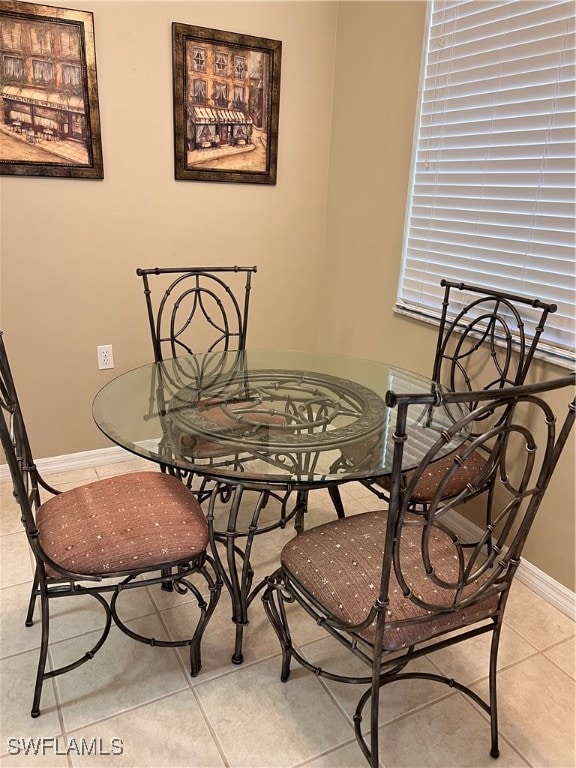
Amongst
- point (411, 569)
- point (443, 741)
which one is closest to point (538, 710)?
point (443, 741)

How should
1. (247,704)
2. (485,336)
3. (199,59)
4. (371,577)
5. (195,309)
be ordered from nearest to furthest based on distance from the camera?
(371,577)
(247,704)
(485,336)
(199,59)
(195,309)

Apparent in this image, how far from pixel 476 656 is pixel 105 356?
6.45 ft

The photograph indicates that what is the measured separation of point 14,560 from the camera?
2.02 metres

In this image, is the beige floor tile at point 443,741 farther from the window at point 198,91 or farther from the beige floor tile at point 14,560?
the window at point 198,91

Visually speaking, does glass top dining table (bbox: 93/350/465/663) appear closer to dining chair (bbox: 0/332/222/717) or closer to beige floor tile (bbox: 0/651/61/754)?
dining chair (bbox: 0/332/222/717)

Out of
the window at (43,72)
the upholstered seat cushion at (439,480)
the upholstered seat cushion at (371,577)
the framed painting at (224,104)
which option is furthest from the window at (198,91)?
the upholstered seat cushion at (371,577)

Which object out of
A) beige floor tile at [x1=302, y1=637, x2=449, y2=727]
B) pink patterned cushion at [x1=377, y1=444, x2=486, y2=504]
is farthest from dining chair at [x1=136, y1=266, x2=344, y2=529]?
beige floor tile at [x1=302, y1=637, x2=449, y2=727]

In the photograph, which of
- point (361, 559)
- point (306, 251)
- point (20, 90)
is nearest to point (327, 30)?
point (306, 251)

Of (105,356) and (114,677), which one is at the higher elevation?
(105,356)

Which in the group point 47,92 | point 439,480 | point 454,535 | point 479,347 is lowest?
point 439,480

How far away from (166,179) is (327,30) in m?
1.09

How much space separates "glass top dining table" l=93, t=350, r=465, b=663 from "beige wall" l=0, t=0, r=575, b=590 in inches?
25.1

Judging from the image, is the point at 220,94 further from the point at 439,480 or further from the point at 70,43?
the point at 439,480

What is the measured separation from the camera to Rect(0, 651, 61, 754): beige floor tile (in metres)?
1.39
